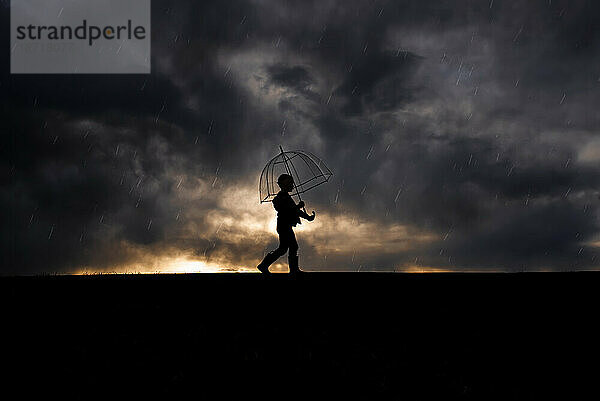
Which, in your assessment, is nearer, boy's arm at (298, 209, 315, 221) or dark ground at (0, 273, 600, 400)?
dark ground at (0, 273, 600, 400)

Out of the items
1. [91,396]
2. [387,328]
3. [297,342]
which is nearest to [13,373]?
[91,396]

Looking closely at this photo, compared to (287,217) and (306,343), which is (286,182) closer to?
(287,217)

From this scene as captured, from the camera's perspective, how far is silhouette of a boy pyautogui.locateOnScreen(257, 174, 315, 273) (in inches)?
563

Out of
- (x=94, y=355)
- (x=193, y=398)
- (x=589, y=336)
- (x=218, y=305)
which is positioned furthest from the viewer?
(x=218, y=305)

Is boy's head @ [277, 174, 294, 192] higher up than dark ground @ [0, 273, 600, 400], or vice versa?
boy's head @ [277, 174, 294, 192]

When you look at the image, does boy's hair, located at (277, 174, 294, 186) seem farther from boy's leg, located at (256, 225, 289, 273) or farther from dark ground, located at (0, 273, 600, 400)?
dark ground, located at (0, 273, 600, 400)

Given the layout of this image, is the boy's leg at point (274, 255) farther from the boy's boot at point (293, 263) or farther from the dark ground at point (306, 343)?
the dark ground at point (306, 343)

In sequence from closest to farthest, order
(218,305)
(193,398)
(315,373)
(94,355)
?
(193,398) < (315,373) < (94,355) < (218,305)

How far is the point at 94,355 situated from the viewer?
23.7 ft

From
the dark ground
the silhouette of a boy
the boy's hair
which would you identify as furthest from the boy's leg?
the dark ground

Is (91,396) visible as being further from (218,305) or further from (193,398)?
(218,305)

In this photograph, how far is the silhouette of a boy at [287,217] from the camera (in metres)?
14.3

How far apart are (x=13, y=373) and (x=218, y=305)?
3848mm

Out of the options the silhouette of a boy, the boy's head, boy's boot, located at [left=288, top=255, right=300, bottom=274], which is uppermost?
the boy's head
